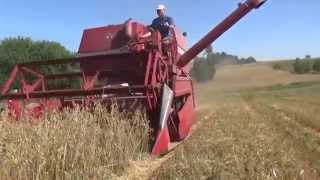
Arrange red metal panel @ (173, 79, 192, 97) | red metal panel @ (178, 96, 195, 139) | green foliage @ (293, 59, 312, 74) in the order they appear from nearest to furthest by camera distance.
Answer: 1. red metal panel @ (173, 79, 192, 97)
2. red metal panel @ (178, 96, 195, 139)
3. green foliage @ (293, 59, 312, 74)

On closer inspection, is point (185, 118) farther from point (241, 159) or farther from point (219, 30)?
point (241, 159)

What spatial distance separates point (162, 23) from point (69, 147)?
212 inches

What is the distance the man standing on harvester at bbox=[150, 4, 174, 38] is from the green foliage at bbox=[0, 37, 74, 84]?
28.0 meters

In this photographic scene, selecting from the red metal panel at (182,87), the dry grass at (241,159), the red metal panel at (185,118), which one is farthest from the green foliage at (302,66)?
the dry grass at (241,159)

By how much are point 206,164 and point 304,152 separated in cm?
260

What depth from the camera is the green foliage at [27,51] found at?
3912 centimetres

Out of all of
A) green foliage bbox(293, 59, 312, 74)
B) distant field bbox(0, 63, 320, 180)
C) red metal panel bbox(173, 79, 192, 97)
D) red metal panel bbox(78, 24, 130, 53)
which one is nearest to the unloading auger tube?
red metal panel bbox(173, 79, 192, 97)

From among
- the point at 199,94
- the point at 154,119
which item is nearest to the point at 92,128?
the point at 154,119

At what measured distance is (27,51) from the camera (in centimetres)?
4134

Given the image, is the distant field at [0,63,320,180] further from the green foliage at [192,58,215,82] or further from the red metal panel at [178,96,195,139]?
the green foliage at [192,58,215,82]

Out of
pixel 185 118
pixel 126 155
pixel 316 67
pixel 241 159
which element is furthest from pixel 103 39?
pixel 316 67

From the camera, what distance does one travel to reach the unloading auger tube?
1204cm

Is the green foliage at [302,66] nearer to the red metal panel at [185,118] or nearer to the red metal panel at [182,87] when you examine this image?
the red metal panel at [182,87]

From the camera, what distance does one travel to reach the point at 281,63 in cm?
8506
